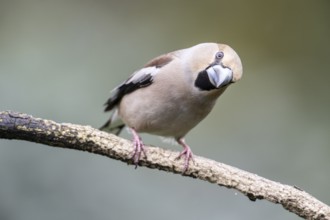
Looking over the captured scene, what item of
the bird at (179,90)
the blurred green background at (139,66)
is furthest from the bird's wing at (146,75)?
the blurred green background at (139,66)

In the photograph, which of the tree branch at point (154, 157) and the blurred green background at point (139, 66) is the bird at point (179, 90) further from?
the blurred green background at point (139, 66)

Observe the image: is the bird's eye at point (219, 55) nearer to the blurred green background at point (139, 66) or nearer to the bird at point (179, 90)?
the bird at point (179, 90)

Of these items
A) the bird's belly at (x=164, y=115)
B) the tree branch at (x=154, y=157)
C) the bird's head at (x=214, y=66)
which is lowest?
the tree branch at (x=154, y=157)

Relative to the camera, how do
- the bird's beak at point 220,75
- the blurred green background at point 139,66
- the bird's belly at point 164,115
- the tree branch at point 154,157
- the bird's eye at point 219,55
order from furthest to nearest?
the blurred green background at point 139,66
the bird's belly at point 164,115
the bird's eye at point 219,55
the bird's beak at point 220,75
the tree branch at point 154,157

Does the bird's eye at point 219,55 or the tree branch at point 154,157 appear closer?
the tree branch at point 154,157

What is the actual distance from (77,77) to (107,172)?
750 mm

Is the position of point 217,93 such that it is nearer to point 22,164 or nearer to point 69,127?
point 69,127

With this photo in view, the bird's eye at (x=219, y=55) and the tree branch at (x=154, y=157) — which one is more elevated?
the bird's eye at (x=219, y=55)

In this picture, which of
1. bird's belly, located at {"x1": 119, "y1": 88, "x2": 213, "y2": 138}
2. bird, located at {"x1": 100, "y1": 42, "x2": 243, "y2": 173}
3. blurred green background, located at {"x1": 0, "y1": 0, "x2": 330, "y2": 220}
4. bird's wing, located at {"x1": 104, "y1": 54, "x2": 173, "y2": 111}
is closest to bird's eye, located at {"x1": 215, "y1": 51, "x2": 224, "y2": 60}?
bird, located at {"x1": 100, "y1": 42, "x2": 243, "y2": 173}

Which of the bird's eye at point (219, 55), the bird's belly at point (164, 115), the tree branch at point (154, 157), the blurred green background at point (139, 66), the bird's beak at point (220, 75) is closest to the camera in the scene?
the tree branch at point (154, 157)

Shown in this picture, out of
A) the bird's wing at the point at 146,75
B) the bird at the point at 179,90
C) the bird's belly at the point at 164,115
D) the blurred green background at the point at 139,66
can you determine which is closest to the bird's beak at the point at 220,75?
the bird at the point at 179,90

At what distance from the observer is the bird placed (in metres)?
2.69

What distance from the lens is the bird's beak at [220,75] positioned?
8.55 ft

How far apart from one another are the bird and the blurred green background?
28.7 inches
